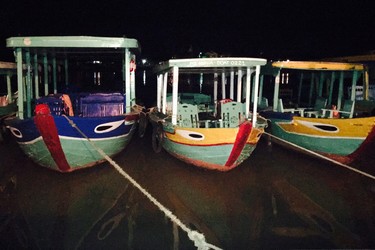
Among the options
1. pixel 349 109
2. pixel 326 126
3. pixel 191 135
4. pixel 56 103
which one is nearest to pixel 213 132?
pixel 191 135

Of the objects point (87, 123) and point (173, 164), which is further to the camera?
point (173, 164)

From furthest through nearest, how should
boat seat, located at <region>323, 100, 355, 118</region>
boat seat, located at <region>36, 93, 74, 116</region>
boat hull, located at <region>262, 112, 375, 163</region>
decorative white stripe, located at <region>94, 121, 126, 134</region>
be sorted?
1. boat seat, located at <region>323, 100, 355, 118</region>
2. boat seat, located at <region>36, 93, 74, 116</region>
3. boat hull, located at <region>262, 112, 375, 163</region>
4. decorative white stripe, located at <region>94, 121, 126, 134</region>

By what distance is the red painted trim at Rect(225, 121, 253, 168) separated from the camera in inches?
262

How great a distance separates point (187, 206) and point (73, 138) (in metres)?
3.05

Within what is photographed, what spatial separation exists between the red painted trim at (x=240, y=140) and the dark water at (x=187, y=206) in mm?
597

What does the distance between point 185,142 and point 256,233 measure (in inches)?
118

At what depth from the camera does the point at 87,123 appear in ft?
22.1

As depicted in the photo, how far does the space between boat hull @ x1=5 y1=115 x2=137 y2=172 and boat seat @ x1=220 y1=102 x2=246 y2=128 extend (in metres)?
2.56

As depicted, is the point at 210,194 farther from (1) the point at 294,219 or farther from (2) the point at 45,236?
(2) the point at 45,236

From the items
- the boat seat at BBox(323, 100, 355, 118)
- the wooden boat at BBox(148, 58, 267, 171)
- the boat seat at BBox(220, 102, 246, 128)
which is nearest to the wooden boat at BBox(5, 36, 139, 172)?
the wooden boat at BBox(148, 58, 267, 171)

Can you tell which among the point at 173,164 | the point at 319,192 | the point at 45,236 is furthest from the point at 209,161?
the point at 45,236

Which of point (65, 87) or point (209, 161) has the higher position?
point (65, 87)

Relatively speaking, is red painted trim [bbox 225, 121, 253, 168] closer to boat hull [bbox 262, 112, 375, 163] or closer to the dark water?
the dark water

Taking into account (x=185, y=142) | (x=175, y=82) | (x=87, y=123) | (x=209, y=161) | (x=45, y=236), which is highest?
(x=175, y=82)
